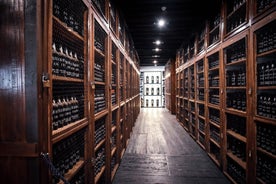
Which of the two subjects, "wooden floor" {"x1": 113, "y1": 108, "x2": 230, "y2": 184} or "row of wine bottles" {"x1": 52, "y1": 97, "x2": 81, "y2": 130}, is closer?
"row of wine bottles" {"x1": 52, "y1": 97, "x2": 81, "y2": 130}

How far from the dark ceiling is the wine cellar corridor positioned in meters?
0.03

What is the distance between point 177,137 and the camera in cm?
570

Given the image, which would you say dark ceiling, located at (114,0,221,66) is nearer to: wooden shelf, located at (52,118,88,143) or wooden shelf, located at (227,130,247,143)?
wooden shelf, located at (227,130,247,143)

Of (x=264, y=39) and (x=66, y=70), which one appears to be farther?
(x=264, y=39)

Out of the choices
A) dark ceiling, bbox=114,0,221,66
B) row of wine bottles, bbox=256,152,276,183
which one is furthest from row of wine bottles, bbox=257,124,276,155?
dark ceiling, bbox=114,0,221,66

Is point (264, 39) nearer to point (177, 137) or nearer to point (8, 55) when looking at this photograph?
point (8, 55)

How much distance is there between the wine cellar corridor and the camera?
1.11 metres

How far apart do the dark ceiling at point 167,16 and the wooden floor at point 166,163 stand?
3129 mm

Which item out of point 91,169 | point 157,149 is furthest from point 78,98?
point 157,149

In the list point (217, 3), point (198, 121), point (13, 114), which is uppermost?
point (217, 3)

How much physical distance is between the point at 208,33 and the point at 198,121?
2.32m

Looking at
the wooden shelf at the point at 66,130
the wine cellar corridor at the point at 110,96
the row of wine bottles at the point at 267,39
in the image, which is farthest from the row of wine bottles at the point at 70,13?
the row of wine bottles at the point at 267,39

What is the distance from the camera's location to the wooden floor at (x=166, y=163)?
306 cm

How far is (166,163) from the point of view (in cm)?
370
